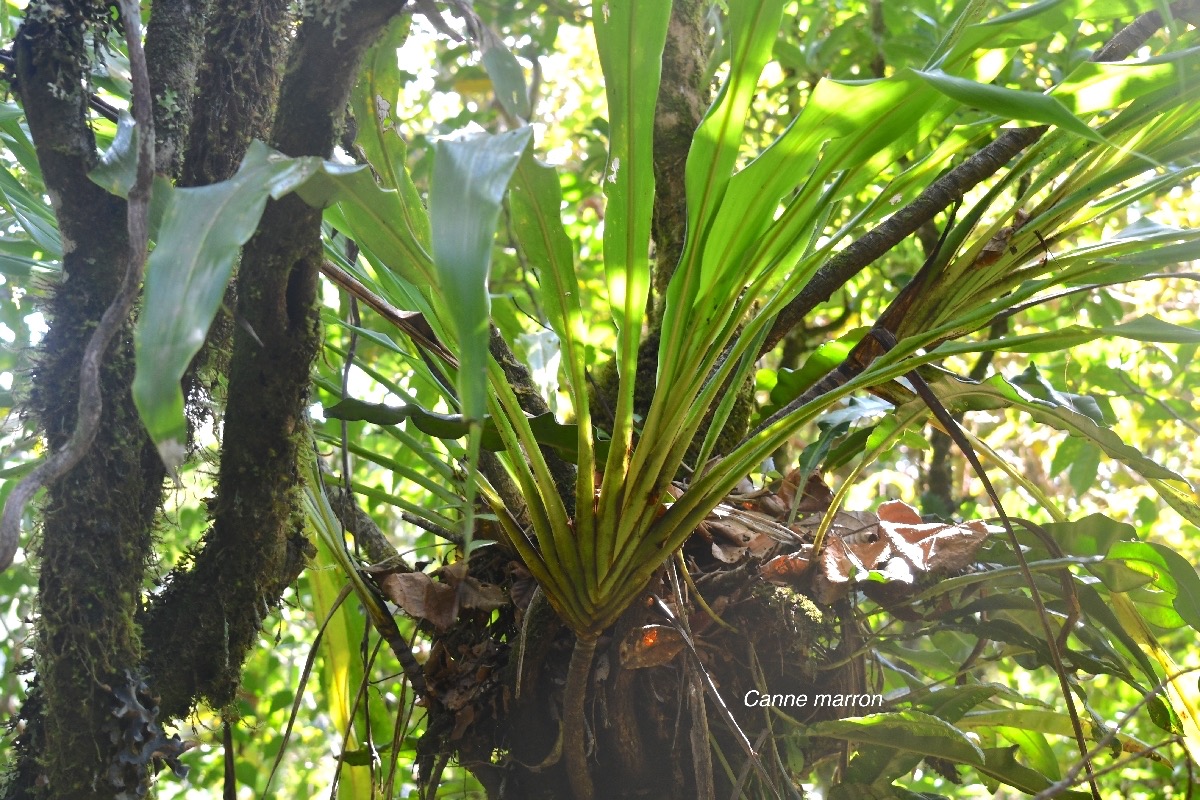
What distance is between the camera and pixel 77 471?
1.93 ft

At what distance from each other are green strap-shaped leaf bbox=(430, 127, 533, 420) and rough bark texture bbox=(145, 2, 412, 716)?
0.14 m

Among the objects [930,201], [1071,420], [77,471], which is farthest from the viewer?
[930,201]

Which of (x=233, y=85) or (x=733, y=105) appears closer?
(x=733, y=105)

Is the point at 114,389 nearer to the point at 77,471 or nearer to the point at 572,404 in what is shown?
the point at 77,471

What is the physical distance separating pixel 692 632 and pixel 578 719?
13cm

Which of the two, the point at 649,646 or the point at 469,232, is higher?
the point at 469,232

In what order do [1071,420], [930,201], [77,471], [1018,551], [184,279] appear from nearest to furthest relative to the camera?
[184,279]
[77,471]
[1018,551]
[1071,420]
[930,201]

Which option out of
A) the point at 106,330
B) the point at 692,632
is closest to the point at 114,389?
the point at 106,330

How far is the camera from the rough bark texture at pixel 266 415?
55 cm

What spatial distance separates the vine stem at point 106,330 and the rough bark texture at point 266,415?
0.26 ft

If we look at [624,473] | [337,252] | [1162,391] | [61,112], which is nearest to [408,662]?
[624,473]

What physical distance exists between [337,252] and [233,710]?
48 centimetres

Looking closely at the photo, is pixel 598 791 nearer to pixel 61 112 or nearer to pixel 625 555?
pixel 625 555

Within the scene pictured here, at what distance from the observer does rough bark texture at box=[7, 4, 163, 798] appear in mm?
580
